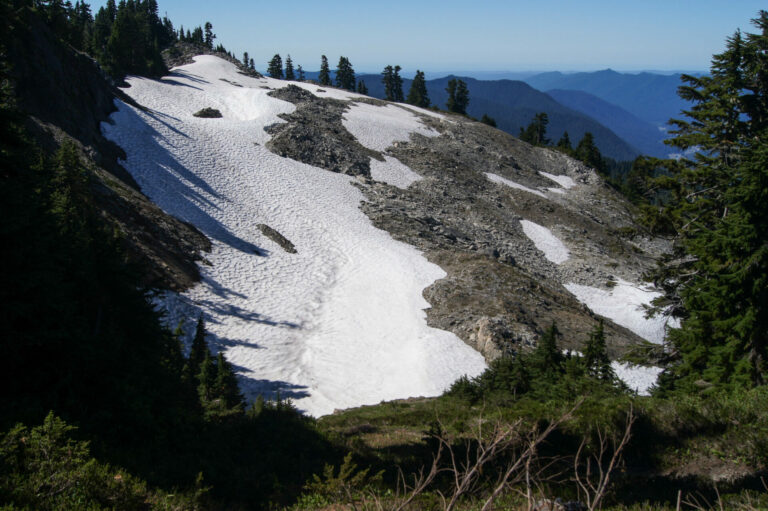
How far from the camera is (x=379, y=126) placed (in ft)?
179

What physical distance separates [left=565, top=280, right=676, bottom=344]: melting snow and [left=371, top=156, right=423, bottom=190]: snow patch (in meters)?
18.9

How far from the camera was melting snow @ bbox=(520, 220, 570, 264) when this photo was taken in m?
39.8

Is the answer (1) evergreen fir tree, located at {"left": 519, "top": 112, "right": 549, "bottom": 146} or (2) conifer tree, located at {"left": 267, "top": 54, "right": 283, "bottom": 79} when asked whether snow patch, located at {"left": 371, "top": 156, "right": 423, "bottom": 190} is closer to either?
(1) evergreen fir tree, located at {"left": 519, "top": 112, "right": 549, "bottom": 146}

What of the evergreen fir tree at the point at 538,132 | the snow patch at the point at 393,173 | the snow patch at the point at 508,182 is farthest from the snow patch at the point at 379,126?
the evergreen fir tree at the point at 538,132

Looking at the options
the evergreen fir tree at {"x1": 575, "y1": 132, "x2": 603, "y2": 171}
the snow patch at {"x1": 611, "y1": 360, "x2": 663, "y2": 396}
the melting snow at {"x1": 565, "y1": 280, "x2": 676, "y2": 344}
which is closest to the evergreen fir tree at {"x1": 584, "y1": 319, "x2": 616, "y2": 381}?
the snow patch at {"x1": 611, "y1": 360, "x2": 663, "y2": 396}

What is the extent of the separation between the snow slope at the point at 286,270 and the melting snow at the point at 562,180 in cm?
2723

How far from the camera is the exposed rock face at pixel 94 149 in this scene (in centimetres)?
2189

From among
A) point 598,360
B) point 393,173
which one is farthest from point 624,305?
point 393,173

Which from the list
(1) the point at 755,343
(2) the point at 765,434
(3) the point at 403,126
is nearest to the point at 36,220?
(2) the point at 765,434

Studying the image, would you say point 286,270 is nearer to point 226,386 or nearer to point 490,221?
point 226,386

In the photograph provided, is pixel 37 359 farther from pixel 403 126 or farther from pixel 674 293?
pixel 403 126

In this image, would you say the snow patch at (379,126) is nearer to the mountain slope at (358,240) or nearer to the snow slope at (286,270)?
the mountain slope at (358,240)

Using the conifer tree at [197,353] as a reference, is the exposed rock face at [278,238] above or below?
above

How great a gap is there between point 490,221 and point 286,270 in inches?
884
